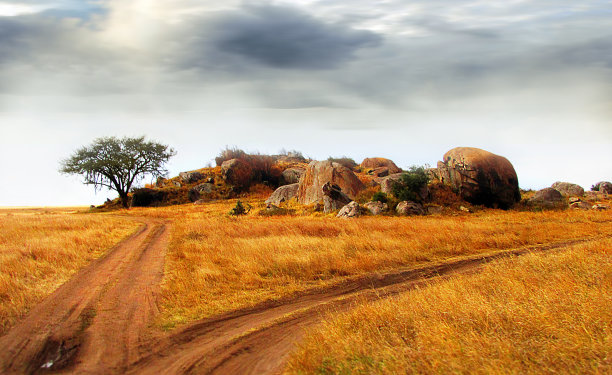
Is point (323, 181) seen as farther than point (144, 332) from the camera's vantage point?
Yes

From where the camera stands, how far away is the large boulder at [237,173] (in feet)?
138

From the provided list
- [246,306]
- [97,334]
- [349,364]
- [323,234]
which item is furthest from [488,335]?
[323,234]

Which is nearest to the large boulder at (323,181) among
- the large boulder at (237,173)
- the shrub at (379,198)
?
the shrub at (379,198)

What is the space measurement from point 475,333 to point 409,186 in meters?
20.9

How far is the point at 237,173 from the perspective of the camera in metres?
42.6

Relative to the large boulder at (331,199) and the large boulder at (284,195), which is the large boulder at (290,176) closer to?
the large boulder at (284,195)

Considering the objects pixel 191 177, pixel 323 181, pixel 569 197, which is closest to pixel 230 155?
pixel 191 177

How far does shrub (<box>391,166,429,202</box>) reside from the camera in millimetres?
24658

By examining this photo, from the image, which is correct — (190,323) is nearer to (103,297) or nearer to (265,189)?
(103,297)

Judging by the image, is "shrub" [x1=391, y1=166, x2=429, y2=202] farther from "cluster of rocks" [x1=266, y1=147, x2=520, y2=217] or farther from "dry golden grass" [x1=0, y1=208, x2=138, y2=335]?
"dry golden grass" [x1=0, y1=208, x2=138, y2=335]

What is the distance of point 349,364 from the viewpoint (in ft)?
14.5

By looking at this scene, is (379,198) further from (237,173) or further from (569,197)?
(237,173)

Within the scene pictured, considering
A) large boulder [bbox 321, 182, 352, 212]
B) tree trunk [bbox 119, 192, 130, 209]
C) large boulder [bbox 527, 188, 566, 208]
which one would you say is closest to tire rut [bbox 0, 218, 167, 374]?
large boulder [bbox 321, 182, 352, 212]

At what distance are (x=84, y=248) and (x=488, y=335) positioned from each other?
13.2 m
